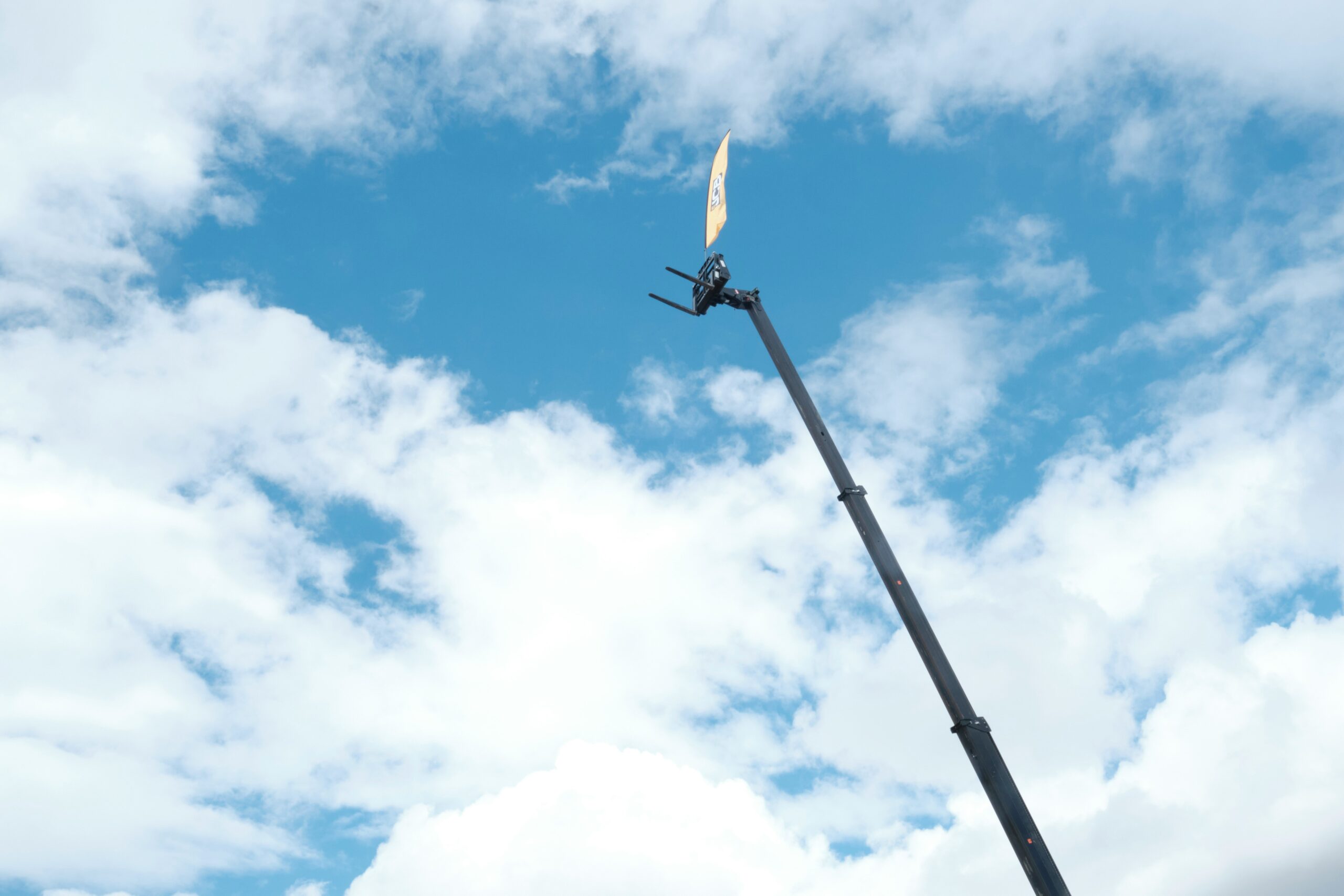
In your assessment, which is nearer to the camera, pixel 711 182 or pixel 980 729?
pixel 980 729

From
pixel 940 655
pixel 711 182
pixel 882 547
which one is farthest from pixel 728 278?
pixel 940 655

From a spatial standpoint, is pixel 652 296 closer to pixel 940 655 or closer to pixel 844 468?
pixel 844 468

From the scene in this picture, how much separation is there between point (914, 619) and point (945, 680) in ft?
4.42

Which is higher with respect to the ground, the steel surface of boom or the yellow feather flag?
the yellow feather flag

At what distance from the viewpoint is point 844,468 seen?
21109 millimetres

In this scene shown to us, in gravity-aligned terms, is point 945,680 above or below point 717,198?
below

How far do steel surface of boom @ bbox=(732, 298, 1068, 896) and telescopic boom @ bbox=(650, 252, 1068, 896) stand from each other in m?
0.01

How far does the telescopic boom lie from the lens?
16547mm

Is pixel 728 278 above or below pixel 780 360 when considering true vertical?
above

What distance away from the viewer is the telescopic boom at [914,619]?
54.3ft

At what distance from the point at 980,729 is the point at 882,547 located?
13.9ft

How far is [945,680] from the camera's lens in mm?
18219

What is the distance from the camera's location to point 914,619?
18719 millimetres

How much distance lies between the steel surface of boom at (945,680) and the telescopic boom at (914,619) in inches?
0.5
